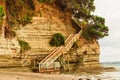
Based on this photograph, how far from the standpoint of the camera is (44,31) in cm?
4547

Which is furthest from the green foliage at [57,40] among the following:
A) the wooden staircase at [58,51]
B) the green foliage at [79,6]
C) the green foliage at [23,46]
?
the green foliage at [79,6]

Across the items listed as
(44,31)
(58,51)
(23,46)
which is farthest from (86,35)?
(23,46)

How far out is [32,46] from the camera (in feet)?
144

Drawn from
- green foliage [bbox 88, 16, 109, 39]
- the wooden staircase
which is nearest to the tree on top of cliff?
green foliage [bbox 88, 16, 109, 39]

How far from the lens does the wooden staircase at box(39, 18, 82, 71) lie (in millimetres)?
42784

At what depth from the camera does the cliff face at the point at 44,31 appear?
42500mm

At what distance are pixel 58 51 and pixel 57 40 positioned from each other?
156 cm

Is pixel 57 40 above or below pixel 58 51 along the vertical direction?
above

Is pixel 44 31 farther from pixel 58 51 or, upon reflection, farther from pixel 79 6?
pixel 79 6

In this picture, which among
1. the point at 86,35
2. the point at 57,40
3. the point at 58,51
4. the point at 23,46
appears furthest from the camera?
the point at 86,35

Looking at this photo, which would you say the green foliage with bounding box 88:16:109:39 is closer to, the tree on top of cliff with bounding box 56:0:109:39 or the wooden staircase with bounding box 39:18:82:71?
the tree on top of cliff with bounding box 56:0:109:39

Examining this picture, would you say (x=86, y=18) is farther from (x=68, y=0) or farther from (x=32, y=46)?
(x=32, y=46)

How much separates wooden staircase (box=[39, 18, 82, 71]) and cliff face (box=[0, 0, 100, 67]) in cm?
74

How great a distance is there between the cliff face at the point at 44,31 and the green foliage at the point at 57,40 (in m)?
0.45
